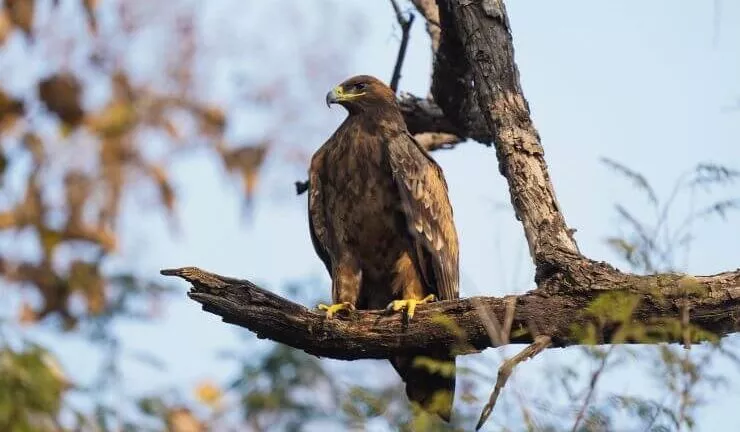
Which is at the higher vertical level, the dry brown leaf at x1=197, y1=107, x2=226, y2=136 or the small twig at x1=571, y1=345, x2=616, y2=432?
the dry brown leaf at x1=197, y1=107, x2=226, y2=136

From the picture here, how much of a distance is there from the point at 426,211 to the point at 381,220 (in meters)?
0.28

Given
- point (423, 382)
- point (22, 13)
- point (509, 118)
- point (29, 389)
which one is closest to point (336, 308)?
point (423, 382)

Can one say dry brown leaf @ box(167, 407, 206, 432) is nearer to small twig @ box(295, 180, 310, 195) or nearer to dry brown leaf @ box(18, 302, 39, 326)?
dry brown leaf @ box(18, 302, 39, 326)

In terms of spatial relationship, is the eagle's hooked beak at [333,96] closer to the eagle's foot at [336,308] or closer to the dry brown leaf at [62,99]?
the eagle's foot at [336,308]

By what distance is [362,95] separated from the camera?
24.8 ft

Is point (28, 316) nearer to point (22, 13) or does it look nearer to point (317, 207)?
point (22, 13)

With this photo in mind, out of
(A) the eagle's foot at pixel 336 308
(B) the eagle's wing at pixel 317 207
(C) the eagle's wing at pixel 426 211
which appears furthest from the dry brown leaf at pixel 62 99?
(C) the eagle's wing at pixel 426 211

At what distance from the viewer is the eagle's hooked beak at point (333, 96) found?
7.57 metres

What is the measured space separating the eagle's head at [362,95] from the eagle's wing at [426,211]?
1.63ft

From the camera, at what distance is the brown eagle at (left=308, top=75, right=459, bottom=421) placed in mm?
6770

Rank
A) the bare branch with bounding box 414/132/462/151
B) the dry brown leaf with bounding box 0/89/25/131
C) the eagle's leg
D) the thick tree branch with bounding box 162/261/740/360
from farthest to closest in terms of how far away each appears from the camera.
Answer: the bare branch with bounding box 414/132/462/151 < the eagle's leg < the dry brown leaf with bounding box 0/89/25/131 < the thick tree branch with bounding box 162/261/740/360

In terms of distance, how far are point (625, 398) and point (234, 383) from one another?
4.97m

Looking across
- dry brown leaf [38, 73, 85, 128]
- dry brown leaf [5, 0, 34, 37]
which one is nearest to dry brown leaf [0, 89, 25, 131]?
dry brown leaf [38, 73, 85, 128]

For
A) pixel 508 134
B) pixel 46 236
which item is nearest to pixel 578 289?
pixel 508 134
